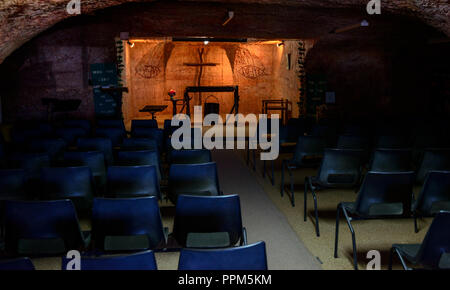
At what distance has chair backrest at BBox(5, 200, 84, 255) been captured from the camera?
2.61 meters

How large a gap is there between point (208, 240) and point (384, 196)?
5.20ft

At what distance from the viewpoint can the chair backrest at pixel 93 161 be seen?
448cm

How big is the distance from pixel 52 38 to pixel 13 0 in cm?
471

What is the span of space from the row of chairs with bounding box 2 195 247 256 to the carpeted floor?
1.17 m

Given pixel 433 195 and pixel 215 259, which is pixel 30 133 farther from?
pixel 433 195

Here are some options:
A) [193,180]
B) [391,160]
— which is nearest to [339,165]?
[391,160]

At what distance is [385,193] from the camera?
3.29 m

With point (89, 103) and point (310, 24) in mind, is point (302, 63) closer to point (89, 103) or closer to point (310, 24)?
point (310, 24)

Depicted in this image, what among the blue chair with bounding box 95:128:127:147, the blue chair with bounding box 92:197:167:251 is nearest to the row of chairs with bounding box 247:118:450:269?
the blue chair with bounding box 92:197:167:251

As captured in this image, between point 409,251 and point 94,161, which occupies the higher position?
point 94,161

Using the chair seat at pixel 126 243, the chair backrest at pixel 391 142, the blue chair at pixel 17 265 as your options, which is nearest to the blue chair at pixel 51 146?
the chair seat at pixel 126 243

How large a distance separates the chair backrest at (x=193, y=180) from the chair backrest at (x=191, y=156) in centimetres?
95
